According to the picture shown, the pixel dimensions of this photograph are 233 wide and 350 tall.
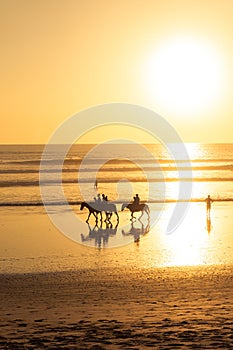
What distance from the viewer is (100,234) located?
84.6 feet

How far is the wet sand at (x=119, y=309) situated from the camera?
37.3ft

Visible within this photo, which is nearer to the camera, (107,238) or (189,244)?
(189,244)

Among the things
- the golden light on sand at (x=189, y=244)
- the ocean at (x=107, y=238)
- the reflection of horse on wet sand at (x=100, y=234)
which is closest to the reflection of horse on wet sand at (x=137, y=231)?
the ocean at (x=107, y=238)

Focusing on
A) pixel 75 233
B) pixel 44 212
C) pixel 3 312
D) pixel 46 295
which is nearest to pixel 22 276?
pixel 46 295

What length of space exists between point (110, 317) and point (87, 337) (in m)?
1.44

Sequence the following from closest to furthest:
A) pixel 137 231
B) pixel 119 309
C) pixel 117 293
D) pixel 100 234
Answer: pixel 119 309 < pixel 117 293 < pixel 100 234 < pixel 137 231

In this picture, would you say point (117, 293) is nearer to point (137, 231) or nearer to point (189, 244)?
point (189, 244)

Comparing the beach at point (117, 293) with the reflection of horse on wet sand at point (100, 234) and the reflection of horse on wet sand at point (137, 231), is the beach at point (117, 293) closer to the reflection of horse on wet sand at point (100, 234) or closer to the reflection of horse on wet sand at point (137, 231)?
the reflection of horse on wet sand at point (137, 231)

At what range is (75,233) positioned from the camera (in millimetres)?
25625

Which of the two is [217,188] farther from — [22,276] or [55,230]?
[22,276]

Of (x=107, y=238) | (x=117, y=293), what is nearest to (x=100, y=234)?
(x=107, y=238)

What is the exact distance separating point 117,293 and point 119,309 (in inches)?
55.2

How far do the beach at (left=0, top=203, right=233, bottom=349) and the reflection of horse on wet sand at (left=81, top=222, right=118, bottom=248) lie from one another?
85 cm

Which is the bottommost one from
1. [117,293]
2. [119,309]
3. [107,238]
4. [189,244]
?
[119,309]
